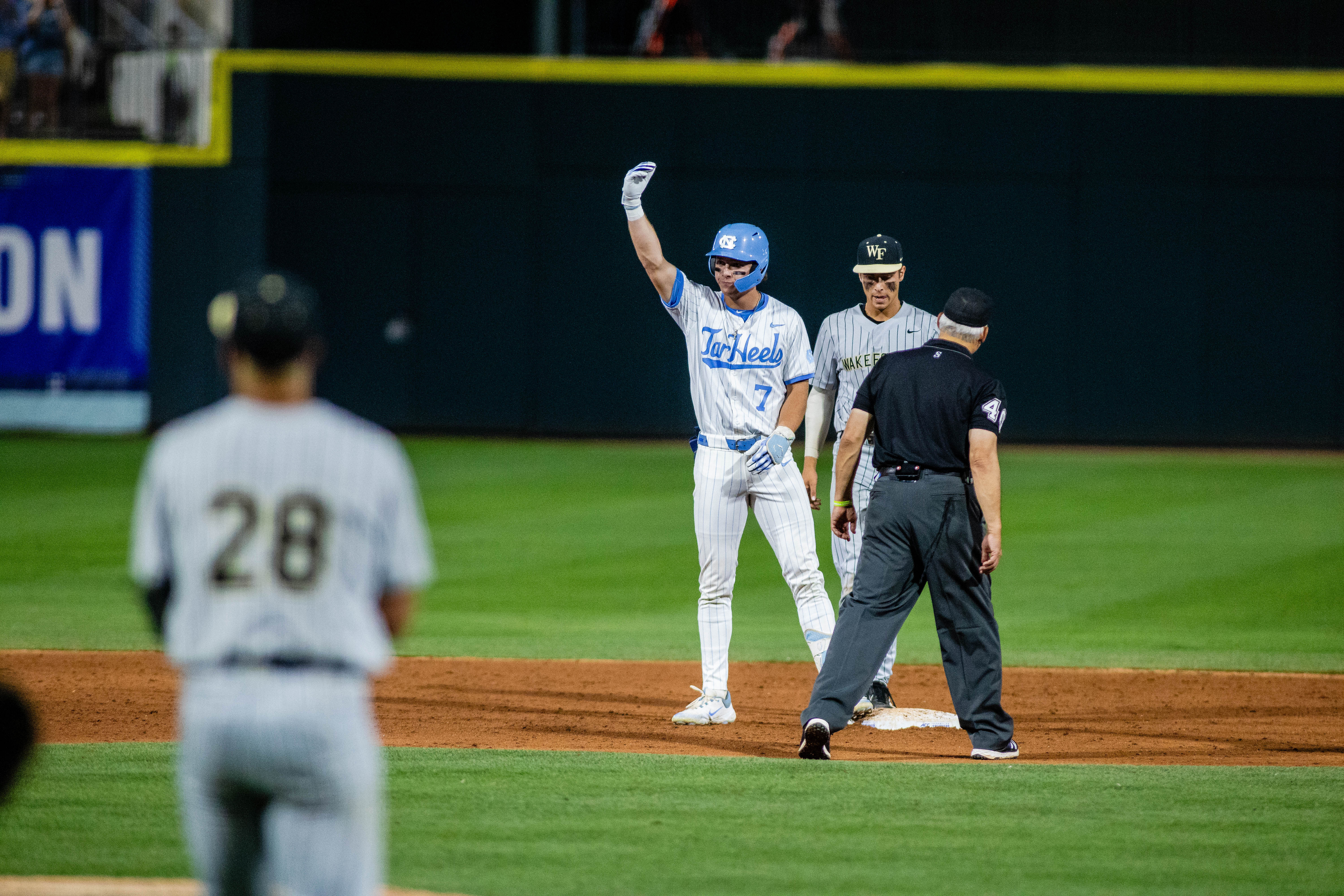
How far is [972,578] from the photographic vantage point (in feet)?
21.7

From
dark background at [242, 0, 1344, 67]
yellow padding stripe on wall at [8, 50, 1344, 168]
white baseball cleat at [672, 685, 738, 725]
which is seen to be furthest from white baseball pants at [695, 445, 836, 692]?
dark background at [242, 0, 1344, 67]

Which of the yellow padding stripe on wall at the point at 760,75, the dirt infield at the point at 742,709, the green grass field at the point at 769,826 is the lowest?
the dirt infield at the point at 742,709

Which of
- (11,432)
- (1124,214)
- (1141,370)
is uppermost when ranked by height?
(1124,214)

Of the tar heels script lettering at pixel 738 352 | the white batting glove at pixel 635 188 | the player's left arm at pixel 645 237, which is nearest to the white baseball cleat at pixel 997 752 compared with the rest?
the tar heels script lettering at pixel 738 352

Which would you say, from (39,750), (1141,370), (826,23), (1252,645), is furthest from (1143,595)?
(826,23)

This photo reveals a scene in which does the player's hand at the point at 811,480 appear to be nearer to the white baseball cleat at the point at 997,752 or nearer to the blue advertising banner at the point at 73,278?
the white baseball cleat at the point at 997,752

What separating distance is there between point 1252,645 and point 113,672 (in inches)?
290

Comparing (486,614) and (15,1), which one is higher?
(15,1)

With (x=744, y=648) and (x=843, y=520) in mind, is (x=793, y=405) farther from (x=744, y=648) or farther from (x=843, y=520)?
(x=744, y=648)

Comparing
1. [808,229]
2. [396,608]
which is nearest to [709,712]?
[396,608]

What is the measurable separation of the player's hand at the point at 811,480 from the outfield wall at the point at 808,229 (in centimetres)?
1517

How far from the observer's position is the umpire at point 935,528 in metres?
6.57

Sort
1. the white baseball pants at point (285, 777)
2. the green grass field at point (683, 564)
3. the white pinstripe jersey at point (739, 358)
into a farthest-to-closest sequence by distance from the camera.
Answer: the green grass field at point (683, 564) < the white pinstripe jersey at point (739, 358) < the white baseball pants at point (285, 777)

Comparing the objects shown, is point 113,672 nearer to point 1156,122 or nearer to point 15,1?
point 15,1
